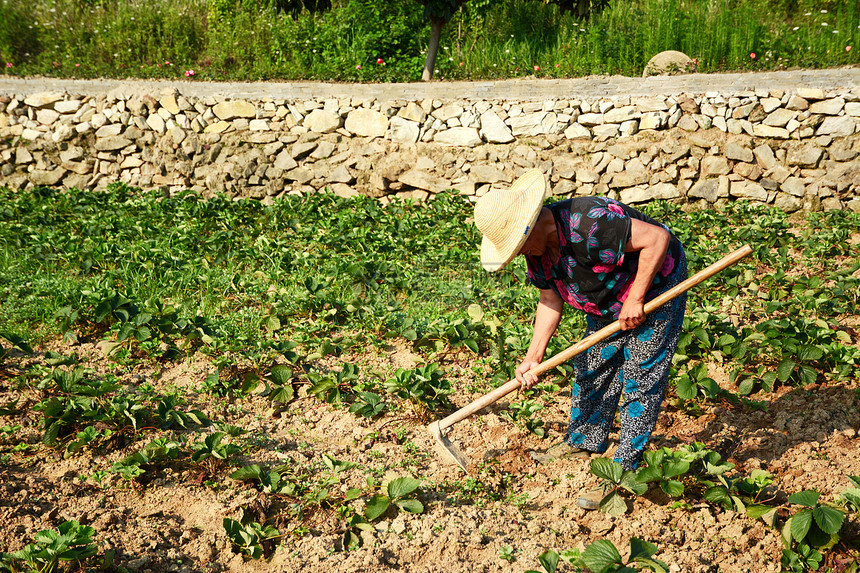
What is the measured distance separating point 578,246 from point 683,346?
1532 mm

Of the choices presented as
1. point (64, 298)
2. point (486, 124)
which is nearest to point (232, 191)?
point (486, 124)

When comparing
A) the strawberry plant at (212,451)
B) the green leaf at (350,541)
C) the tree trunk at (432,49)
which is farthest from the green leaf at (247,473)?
the tree trunk at (432,49)

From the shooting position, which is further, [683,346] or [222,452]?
[683,346]

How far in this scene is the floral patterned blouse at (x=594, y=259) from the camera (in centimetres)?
230

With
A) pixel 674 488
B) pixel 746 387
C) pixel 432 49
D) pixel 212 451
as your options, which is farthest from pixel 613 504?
pixel 432 49

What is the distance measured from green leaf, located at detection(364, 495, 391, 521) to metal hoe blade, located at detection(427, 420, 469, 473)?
426 millimetres

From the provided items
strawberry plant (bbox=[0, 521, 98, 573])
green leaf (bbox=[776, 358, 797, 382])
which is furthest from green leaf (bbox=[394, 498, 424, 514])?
green leaf (bbox=[776, 358, 797, 382])

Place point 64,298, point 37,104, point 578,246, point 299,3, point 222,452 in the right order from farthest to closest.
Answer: point 37,104
point 299,3
point 64,298
point 222,452
point 578,246

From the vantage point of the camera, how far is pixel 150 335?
3592 millimetres

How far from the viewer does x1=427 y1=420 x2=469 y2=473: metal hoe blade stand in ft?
9.06

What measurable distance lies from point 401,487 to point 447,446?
414 mm

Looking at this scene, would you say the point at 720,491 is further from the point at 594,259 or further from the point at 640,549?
the point at 594,259

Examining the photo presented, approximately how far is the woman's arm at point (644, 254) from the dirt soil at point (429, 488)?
80 centimetres

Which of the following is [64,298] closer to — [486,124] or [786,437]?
[786,437]
